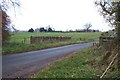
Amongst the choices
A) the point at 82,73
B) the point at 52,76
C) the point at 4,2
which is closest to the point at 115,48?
the point at 82,73

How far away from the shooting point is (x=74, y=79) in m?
12.9

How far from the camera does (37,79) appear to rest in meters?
13.8

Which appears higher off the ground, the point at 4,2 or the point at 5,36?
the point at 4,2

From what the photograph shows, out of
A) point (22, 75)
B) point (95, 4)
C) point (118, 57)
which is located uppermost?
point (95, 4)

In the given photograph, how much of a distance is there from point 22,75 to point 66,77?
9.76 ft

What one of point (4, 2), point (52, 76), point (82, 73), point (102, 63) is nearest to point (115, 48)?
point (102, 63)

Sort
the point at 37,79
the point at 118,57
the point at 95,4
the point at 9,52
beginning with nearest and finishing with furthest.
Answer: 1. the point at 37,79
2. the point at 118,57
3. the point at 9,52
4. the point at 95,4

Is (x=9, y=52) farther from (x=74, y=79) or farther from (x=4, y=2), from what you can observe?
(x=74, y=79)

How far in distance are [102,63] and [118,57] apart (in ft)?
5.89

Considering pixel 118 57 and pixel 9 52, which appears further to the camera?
pixel 9 52

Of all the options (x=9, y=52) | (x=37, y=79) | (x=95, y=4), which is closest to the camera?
(x=37, y=79)

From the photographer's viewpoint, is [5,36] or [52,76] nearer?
[52,76]

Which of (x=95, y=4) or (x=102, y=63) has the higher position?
(x=95, y=4)

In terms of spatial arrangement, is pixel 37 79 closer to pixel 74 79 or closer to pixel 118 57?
pixel 74 79
